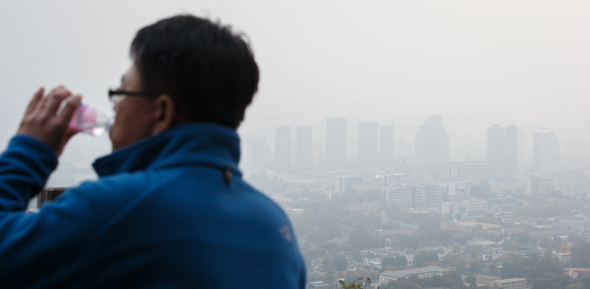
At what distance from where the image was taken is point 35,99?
516 mm

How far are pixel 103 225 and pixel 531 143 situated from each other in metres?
4.98

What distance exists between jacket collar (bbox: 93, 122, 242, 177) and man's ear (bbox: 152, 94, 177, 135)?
2 cm

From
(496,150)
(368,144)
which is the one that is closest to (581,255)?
(496,150)

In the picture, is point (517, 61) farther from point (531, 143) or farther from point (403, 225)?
point (403, 225)

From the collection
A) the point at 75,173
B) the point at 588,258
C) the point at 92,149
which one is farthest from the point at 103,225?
the point at 588,258

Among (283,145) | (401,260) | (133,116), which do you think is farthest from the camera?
(283,145)

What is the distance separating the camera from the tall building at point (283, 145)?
3.90 metres

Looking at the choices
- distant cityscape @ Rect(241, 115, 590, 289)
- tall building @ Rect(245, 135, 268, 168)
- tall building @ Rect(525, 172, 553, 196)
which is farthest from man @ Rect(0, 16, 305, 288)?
tall building @ Rect(525, 172, 553, 196)

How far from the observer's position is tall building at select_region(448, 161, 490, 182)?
4.61 meters

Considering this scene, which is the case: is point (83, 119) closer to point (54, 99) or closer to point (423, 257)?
point (54, 99)

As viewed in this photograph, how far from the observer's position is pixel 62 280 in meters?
0.41

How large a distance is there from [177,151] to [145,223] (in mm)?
88

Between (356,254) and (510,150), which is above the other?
(510,150)

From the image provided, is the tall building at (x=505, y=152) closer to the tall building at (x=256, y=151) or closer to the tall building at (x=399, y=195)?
the tall building at (x=399, y=195)
